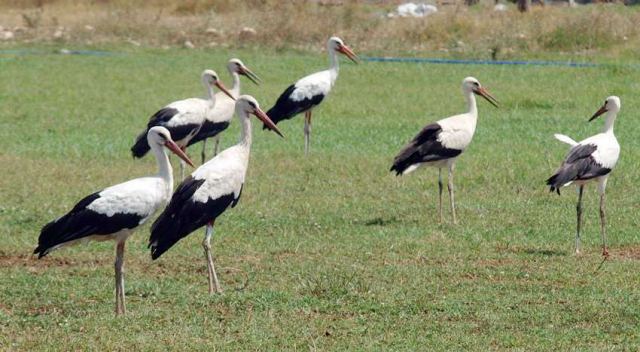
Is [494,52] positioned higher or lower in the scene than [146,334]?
lower

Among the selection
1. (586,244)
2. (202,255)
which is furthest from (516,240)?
(202,255)

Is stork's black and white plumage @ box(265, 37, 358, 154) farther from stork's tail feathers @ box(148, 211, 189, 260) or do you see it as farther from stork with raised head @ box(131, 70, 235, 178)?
stork's tail feathers @ box(148, 211, 189, 260)

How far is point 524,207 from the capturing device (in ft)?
38.4

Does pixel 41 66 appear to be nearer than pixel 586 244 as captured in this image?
No

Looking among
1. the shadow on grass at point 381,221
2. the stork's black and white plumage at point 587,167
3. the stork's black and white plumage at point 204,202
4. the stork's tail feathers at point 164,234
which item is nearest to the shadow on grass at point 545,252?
the stork's black and white plumage at point 587,167

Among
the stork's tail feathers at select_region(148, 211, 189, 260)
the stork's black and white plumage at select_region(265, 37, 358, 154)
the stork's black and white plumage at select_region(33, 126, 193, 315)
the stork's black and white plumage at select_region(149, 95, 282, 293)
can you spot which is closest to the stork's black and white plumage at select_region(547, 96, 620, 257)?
the stork's black and white plumage at select_region(149, 95, 282, 293)

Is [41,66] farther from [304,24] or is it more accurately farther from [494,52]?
[494,52]

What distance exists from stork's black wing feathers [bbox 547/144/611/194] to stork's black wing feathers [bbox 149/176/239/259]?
2585 mm

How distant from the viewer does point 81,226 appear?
7.98m

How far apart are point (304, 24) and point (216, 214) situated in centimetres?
2094

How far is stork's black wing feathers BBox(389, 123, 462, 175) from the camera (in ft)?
37.4

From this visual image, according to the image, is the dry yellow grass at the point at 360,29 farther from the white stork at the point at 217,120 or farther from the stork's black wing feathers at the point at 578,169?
the stork's black wing feathers at the point at 578,169

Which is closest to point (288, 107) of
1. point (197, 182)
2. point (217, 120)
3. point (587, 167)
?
point (217, 120)

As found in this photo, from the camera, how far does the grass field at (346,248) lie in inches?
291
